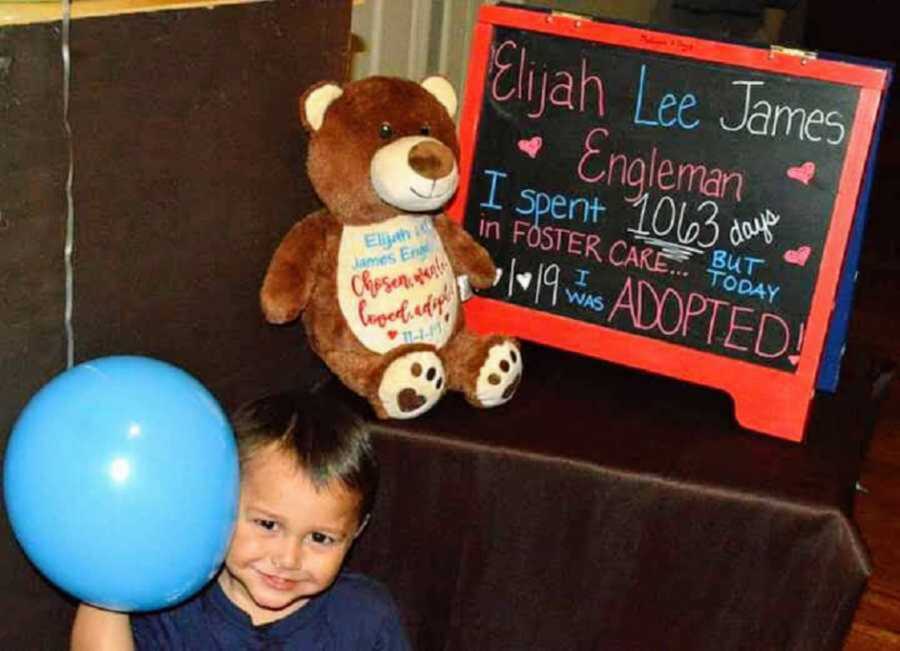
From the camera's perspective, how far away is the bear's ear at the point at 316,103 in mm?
1493

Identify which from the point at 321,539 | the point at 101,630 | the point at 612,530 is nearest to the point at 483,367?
the point at 612,530

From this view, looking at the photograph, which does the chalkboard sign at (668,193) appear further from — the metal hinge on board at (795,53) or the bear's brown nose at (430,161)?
the bear's brown nose at (430,161)

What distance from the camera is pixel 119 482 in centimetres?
109

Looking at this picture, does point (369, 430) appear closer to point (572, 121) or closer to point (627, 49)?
point (572, 121)

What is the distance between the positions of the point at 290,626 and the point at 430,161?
0.57 m

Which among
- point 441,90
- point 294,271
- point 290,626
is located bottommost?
point 290,626

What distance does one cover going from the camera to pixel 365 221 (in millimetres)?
1549

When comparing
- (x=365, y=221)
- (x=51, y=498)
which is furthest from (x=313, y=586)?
(x=365, y=221)

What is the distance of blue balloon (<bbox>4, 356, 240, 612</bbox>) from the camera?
3.59 feet

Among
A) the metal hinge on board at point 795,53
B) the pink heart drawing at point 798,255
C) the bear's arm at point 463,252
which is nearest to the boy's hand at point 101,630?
the bear's arm at point 463,252

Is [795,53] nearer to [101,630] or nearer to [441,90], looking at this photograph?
[441,90]

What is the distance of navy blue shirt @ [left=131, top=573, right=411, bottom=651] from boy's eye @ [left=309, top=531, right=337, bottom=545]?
0.11 m

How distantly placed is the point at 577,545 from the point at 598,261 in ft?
1.27

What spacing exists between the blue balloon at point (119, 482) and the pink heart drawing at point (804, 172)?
2.67 ft
